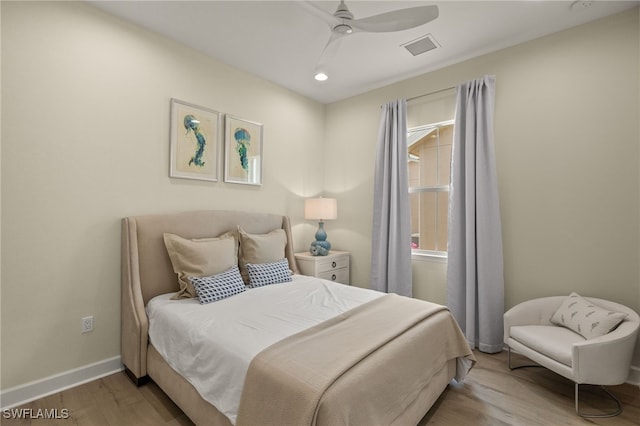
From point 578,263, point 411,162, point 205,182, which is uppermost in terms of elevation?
point 411,162

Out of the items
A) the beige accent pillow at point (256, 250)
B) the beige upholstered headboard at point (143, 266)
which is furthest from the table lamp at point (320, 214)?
the beige upholstered headboard at point (143, 266)

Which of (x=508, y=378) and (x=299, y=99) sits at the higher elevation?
(x=299, y=99)

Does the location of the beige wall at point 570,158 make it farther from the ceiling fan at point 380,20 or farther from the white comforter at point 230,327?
the white comforter at point 230,327

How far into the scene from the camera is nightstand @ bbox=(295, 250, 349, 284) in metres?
3.44

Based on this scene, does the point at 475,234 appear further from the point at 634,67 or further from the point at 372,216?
the point at 634,67

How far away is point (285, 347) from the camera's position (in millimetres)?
1468

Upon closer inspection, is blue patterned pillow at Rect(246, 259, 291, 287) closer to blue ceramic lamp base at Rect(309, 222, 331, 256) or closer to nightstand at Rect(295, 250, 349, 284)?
nightstand at Rect(295, 250, 349, 284)

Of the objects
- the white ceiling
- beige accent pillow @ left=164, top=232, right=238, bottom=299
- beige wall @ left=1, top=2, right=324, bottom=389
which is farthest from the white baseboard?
the white ceiling

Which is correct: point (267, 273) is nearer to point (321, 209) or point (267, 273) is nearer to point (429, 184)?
point (321, 209)

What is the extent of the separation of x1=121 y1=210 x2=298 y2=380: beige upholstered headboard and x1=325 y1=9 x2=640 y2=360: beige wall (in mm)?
2846

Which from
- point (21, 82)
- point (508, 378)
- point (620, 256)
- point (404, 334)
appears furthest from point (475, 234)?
point (21, 82)

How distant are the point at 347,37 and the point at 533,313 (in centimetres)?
280

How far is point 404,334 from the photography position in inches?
67.3

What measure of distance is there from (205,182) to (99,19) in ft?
4.81
